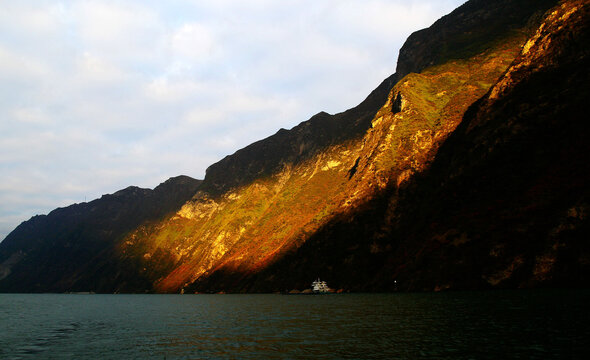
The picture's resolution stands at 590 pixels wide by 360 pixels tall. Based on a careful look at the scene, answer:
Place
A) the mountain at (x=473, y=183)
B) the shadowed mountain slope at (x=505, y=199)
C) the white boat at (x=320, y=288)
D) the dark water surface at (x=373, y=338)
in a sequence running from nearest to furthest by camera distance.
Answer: the dark water surface at (x=373, y=338) < the shadowed mountain slope at (x=505, y=199) < the mountain at (x=473, y=183) < the white boat at (x=320, y=288)

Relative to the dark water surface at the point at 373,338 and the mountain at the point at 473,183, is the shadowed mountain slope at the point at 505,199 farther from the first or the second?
the dark water surface at the point at 373,338

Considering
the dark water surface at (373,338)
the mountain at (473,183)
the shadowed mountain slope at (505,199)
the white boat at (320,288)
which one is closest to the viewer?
the dark water surface at (373,338)

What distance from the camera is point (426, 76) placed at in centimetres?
18450

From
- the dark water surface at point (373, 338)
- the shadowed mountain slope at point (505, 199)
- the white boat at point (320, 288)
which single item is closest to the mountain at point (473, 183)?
the shadowed mountain slope at point (505, 199)

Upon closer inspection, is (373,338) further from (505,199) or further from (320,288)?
(320,288)

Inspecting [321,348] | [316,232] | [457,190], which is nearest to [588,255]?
[457,190]

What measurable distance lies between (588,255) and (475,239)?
25891 millimetres

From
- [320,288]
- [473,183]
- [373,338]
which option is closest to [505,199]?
[473,183]

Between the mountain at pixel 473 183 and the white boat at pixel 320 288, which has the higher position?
the mountain at pixel 473 183

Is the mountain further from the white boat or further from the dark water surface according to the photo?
the dark water surface

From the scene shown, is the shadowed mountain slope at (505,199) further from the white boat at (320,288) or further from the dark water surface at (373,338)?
the dark water surface at (373,338)

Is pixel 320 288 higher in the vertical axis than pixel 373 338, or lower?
lower

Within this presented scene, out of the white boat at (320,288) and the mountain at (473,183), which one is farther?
the white boat at (320,288)

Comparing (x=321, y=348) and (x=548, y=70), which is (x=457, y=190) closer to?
(x=548, y=70)
